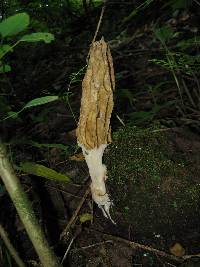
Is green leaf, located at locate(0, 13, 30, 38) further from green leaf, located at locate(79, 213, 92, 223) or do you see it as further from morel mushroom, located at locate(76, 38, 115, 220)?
green leaf, located at locate(79, 213, 92, 223)

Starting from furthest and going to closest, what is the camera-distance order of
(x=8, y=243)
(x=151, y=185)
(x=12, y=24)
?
1. (x=151, y=185)
2. (x=8, y=243)
3. (x=12, y=24)

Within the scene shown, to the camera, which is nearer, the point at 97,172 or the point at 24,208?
the point at 24,208

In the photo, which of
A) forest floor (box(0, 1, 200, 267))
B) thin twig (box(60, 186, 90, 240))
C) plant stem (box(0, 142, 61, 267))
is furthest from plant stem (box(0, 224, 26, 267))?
thin twig (box(60, 186, 90, 240))

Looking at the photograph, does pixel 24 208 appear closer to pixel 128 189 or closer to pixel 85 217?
pixel 85 217

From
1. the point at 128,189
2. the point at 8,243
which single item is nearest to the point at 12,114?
the point at 8,243

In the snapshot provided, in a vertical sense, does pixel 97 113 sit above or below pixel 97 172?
above

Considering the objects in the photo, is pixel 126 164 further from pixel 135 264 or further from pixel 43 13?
pixel 43 13

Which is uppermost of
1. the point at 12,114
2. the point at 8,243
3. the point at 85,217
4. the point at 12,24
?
the point at 12,24
